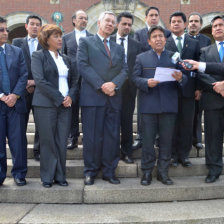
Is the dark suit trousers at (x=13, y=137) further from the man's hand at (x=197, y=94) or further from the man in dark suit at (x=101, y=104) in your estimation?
the man's hand at (x=197, y=94)

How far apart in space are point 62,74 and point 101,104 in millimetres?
613

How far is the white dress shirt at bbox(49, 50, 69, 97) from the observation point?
12.4 feet

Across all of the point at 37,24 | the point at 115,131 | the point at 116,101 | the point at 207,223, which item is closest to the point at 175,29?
the point at 116,101

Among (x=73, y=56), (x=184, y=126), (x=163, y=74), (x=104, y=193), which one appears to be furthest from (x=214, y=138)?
(x=73, y=56)

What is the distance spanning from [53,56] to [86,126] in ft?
3.19

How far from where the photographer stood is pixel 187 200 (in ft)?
12.3

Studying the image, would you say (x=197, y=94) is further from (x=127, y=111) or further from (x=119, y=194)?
(x=119, y=194)

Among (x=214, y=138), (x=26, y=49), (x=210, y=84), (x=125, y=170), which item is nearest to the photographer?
(x=210, y=84)

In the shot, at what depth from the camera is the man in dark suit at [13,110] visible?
12.0 ft

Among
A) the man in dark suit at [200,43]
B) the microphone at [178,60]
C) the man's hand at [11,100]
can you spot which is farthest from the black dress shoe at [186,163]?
the man's hand at [11,100]

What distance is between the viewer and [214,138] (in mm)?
3926

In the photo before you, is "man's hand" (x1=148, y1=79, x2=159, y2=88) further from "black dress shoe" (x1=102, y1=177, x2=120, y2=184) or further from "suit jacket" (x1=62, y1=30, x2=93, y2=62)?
"suit jacket" (x1=62, y1=30, x2=93, y2=62)

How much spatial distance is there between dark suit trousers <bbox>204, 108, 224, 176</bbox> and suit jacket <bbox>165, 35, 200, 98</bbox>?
366mm

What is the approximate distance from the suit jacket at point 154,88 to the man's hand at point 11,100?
1493 mm
